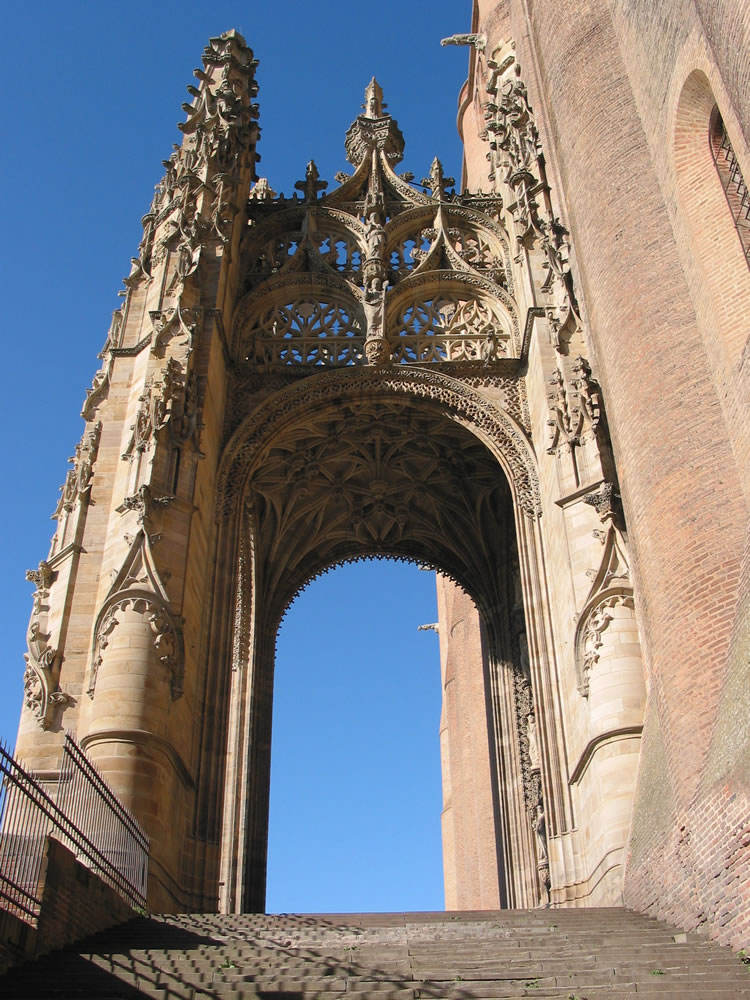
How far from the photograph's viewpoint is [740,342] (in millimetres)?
10352

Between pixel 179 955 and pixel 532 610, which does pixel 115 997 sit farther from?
pixel 532 610

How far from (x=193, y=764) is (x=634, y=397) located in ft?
22.9

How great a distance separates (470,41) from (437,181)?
8.93 metres

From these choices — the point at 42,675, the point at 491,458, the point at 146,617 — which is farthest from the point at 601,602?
the point at 491,458

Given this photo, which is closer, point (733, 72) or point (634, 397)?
point (733, 72)

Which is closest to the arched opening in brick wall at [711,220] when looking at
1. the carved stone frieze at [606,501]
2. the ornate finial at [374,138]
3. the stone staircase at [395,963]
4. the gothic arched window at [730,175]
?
the gothic arched window at [730,175]

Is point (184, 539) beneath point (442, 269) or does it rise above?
beneath

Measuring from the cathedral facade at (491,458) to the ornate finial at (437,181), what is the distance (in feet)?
0.31

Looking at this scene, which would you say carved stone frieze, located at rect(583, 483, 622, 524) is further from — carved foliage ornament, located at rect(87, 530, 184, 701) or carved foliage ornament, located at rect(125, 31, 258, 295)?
carved foliage ornament, located at rect(125, 31, 258, 295)

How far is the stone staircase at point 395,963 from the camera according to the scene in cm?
682

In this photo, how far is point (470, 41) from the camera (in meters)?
27.2

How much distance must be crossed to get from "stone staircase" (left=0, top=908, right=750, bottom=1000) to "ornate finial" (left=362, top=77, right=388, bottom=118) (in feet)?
57.4

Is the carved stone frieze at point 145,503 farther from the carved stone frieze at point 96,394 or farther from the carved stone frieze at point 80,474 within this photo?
the carved stone frieze at point 96,394

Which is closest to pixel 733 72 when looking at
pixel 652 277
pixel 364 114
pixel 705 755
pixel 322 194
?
pixel 652 277
